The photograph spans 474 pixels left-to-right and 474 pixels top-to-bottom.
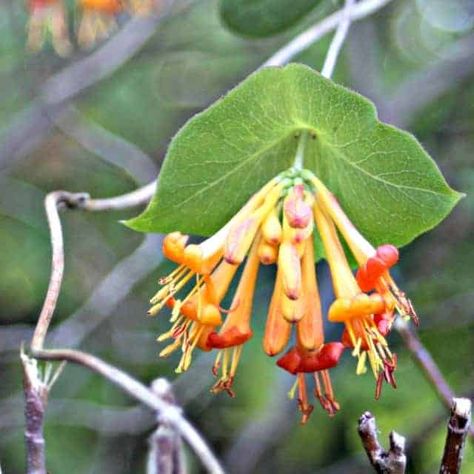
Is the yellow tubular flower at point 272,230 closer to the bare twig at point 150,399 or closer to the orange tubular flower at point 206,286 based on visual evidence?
the orange tubular flower at point 206,286

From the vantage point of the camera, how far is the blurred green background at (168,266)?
66.3 inches

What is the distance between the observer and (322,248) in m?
0.82

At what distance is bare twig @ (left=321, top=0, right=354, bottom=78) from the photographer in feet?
2.82

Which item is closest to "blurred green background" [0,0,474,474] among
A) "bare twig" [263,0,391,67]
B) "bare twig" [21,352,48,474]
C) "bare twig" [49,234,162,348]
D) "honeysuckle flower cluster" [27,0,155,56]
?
"bare twig" [49,234,162,348]

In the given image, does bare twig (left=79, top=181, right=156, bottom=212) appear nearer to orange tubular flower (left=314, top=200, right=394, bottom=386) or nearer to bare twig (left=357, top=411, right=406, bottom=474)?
orange tubular flower (left=314, top=200, right=394, bottom=386)

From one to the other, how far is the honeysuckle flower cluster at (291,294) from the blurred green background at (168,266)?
0.73m

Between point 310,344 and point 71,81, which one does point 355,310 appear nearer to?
point 310,344

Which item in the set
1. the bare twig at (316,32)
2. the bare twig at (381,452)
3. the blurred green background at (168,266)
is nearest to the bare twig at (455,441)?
the bare twig at (381,452)

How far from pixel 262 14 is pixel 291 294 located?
1.83 feet

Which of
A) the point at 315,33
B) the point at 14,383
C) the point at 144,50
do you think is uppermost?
the point at 144,50

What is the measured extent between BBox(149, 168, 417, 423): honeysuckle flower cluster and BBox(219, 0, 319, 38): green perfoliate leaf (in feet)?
1.42

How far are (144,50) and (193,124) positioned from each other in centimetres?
144

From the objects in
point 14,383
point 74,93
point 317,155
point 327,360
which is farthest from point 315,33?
point 14,383

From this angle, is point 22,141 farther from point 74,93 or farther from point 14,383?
point 14,383
